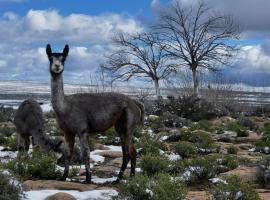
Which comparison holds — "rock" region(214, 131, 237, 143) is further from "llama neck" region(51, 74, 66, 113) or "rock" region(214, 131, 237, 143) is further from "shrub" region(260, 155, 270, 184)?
"llama neck" region(51, 74, 66, 113)

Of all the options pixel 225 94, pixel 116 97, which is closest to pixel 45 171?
pixel 116 97

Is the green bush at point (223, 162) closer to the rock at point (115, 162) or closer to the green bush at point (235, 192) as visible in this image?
the rock at point (115, 162)

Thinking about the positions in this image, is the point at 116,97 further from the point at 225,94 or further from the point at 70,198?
the point at 225,94

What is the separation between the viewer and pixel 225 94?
38.8m

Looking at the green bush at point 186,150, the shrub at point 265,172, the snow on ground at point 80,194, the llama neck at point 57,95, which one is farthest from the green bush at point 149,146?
the snow on ground at point 80,194

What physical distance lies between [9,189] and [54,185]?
140 cm

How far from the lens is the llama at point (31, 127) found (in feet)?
42.2

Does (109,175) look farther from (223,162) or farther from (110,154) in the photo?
(110,154)

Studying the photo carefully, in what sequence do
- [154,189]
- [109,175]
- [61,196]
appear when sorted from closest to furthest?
[154,189] < [61,196] < [109,175]

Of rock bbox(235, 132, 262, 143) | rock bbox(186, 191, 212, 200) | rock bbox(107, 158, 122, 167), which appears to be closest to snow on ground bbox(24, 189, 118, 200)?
rock bbox(186, 191, 212, 200)

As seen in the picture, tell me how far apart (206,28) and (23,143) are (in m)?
30.9

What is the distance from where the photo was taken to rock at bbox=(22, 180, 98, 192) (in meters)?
8.84

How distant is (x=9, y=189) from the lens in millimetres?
7754

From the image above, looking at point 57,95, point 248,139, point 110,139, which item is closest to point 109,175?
point 57,95
